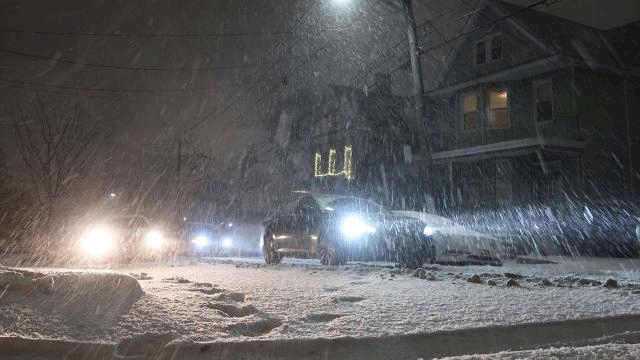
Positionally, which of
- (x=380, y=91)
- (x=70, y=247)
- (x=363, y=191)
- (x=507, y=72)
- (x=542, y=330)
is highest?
(x=380, y=91)

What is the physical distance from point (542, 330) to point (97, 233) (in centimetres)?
1197

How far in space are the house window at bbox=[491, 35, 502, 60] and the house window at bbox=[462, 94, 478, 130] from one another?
73.9 inches

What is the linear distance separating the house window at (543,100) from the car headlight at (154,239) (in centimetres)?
1542

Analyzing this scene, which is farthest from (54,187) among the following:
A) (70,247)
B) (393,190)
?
(393,190)

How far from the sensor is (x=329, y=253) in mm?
12656

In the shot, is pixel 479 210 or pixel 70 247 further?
pixel 479 210

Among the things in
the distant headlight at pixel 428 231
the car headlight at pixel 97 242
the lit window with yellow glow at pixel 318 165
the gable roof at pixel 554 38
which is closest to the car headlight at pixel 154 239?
the car headlight at pixel 97 242

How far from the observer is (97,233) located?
14781mm

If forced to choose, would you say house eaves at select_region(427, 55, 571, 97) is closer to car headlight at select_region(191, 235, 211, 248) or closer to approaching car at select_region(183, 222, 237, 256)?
approaching car at select_region(183, 222, 237, 256)

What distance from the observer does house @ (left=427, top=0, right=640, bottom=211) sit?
2242 centimetres

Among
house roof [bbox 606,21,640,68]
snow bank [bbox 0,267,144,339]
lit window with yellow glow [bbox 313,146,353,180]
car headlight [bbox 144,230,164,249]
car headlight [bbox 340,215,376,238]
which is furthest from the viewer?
lit window with yellow glow [bbox 313,146,353,180]

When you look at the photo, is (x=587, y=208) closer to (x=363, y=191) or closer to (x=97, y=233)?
(x=363, y=191)

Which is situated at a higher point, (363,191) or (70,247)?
(363,191)

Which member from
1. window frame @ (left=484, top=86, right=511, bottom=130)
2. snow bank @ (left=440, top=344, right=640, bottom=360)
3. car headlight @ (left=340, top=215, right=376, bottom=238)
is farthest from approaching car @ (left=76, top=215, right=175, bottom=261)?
window frame @ (left=484, top=86, right=511, bottom=130)
